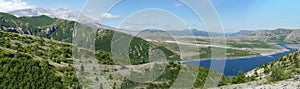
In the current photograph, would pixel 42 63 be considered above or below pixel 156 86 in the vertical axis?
above

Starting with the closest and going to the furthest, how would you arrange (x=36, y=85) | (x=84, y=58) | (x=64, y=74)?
1. (x=36, y=85)
2. (x=64, y=74)
3. (x=84, y=58)

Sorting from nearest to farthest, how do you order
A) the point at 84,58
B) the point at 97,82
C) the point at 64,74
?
the point at 97,82 < the point at 64,74 < the point at 84,58

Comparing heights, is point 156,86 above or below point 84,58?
below

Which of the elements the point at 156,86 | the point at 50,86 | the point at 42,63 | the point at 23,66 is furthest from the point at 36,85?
the point at 156,86

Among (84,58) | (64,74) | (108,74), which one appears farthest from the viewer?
(84,58)

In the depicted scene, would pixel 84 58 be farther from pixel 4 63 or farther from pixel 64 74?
pixel 4 63

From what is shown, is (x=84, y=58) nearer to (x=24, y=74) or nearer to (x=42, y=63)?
(x=42, y=63)

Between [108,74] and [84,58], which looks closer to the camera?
[108,74]

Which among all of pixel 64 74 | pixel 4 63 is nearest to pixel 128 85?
pixel 64 74

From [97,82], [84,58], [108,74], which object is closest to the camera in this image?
[97,82]
